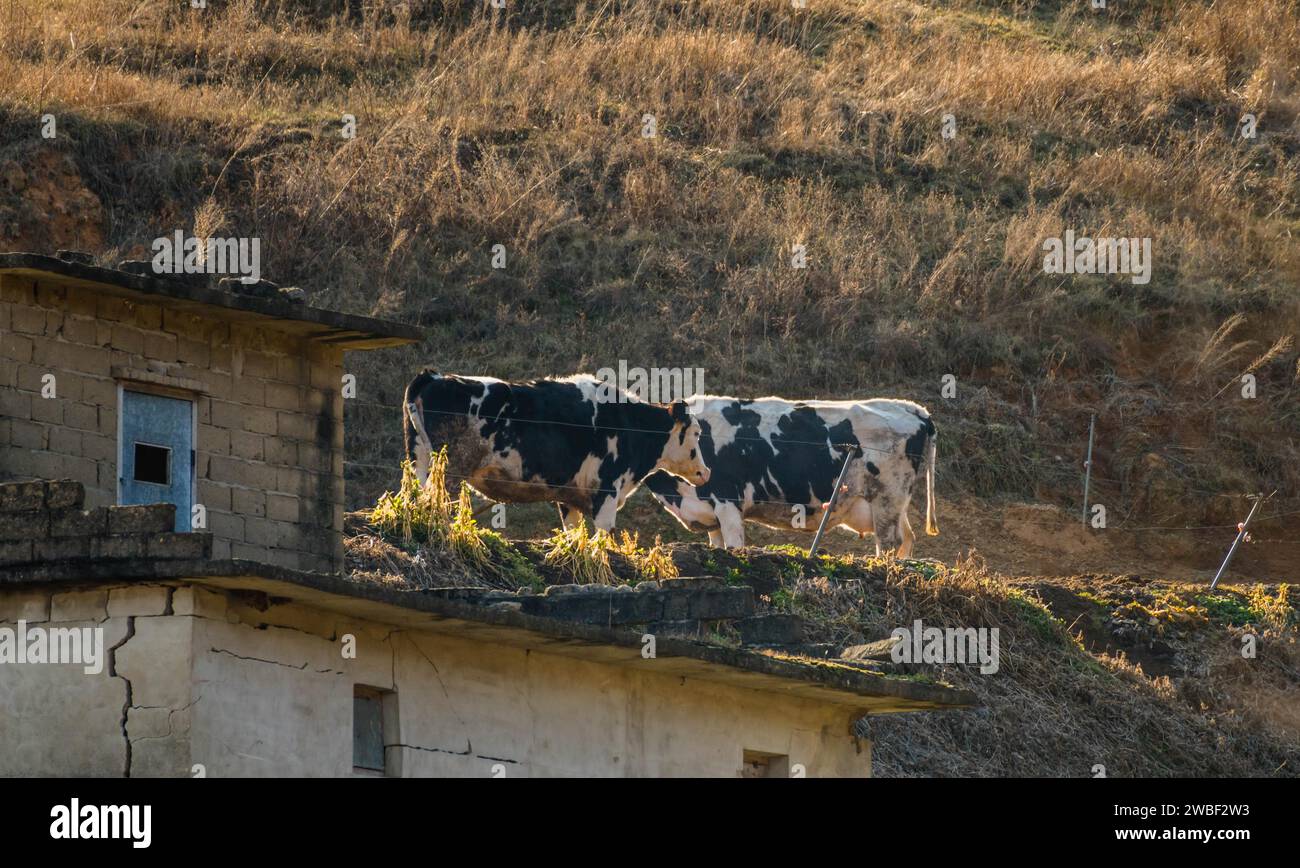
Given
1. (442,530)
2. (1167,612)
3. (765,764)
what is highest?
(442,530)

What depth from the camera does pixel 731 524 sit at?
28719mm

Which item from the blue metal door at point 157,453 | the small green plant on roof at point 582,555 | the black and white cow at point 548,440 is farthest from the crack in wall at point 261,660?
the black and white cow at point 548,440

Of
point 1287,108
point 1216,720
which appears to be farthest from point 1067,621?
point 1287,108

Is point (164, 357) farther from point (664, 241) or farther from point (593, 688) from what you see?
point (664, 241)

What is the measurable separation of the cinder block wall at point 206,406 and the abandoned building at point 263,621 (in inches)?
0.8

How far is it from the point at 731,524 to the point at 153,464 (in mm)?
11730

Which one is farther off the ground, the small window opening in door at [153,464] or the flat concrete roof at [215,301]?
the flat concrete roof at [215,301]

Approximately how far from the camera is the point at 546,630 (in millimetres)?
15734

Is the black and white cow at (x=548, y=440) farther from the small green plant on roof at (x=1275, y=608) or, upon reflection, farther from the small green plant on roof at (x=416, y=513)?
the small green plant on roof at (x=1275, y=608)

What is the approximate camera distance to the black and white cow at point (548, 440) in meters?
26.6

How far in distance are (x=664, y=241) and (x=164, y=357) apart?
20.6m

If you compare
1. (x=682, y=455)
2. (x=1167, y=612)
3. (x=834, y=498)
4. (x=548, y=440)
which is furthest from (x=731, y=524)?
(x=1167, y=612)

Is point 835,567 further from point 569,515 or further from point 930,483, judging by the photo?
point 930,483

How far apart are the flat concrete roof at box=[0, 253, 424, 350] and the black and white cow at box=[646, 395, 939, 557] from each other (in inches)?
392
